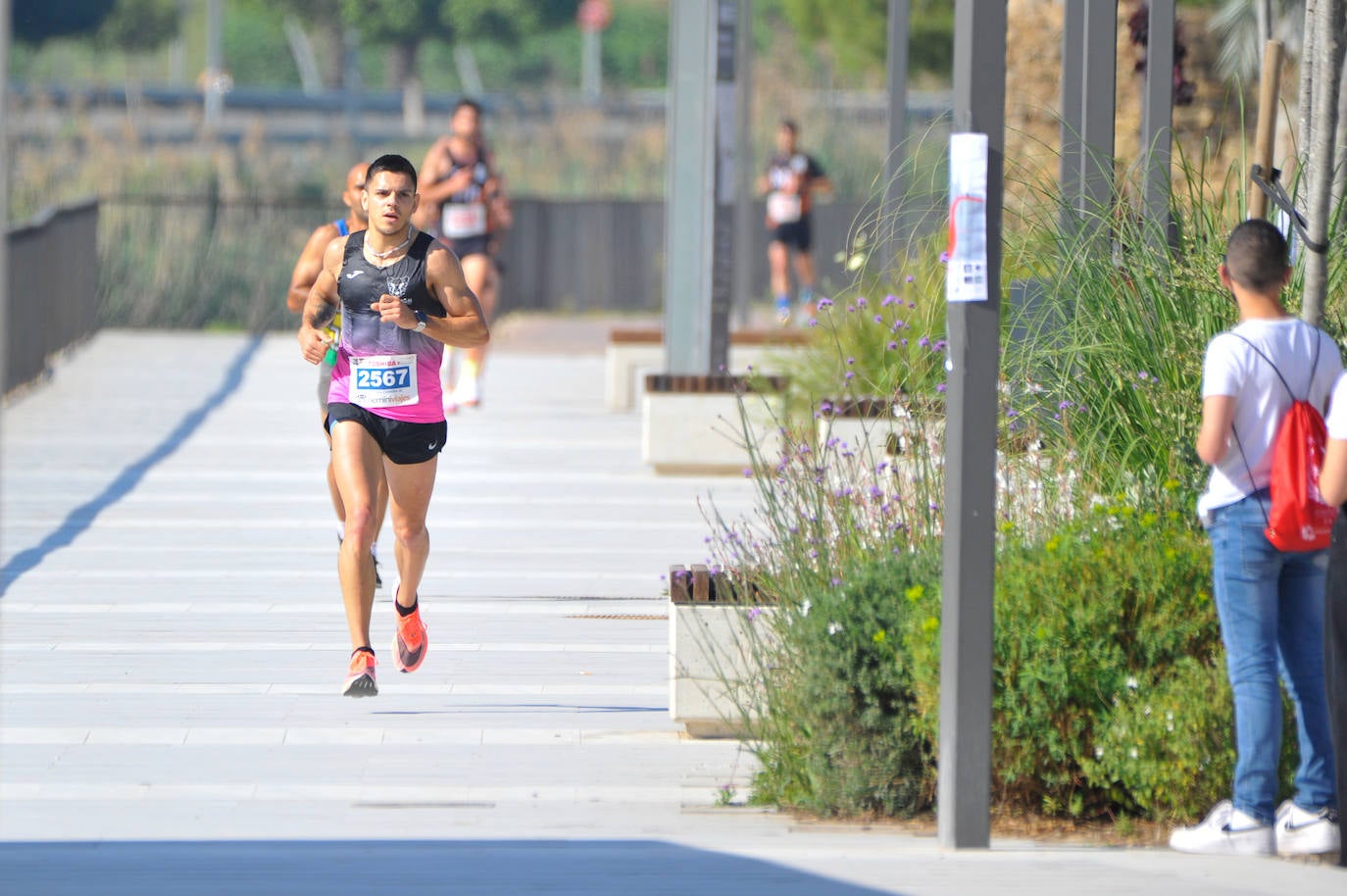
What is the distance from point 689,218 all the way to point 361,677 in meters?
7.80

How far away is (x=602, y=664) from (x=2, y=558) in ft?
12.9

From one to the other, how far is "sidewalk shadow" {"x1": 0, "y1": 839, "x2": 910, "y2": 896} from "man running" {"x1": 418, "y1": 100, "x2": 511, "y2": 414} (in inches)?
429

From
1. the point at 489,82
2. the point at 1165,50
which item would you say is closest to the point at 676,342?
the point at 1165,50

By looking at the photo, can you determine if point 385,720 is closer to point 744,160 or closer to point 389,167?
point 389,167

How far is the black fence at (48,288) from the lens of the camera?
1800cm

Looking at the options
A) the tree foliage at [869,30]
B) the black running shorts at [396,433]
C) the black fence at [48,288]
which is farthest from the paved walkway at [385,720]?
the tree foliage at [869,30]

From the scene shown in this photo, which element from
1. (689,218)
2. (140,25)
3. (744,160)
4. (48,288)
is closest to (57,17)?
(140,25)

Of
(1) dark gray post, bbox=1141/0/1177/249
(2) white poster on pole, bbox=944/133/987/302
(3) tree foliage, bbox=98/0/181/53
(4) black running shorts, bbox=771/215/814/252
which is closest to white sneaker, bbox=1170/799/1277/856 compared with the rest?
(2) white poster on pole, bbox=944/133/987/302

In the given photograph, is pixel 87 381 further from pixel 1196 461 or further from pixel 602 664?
pixel 1196 461

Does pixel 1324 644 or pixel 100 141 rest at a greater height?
pixel 100 141

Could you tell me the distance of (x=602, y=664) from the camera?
340 inches

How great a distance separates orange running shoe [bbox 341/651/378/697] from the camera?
7738mm

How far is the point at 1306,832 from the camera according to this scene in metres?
5.84

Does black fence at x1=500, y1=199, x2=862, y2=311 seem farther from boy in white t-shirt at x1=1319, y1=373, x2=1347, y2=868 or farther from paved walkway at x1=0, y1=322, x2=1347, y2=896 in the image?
boy in white t-shirt at x1=1319, y1=373, x2=1347, y2=868
